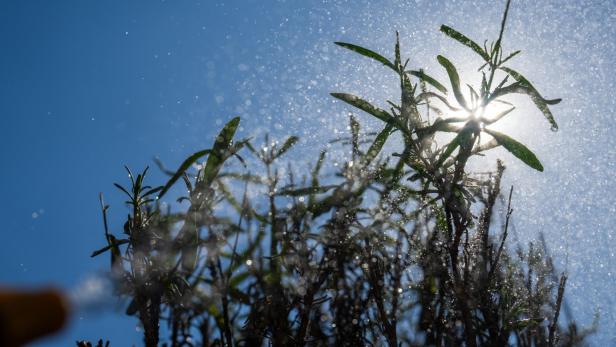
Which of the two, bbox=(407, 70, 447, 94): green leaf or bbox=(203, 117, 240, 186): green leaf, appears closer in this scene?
bbox=(203, 117, 240, 186): green leaf

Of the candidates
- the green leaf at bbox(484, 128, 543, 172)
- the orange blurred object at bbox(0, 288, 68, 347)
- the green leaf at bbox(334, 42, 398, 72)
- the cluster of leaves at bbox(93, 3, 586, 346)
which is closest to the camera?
the orange blurred object at bbox(0, 288, 68, 347)

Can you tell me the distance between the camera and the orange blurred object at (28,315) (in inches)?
15.8

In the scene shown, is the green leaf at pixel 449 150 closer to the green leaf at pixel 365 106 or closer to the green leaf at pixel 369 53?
the green leaf at pixel 365 106

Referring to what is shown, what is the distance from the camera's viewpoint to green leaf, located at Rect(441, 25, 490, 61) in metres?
2.66

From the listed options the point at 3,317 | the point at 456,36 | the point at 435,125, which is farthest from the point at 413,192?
the point at 3,317

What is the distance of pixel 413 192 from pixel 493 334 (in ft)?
2.90

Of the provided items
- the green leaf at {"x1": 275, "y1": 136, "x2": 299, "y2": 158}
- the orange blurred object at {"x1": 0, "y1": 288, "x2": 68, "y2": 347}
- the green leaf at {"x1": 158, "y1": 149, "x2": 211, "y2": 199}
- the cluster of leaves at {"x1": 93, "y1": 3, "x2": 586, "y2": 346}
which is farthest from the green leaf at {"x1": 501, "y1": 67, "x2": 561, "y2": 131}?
the orange blurred object at {"x1": 0, "y1": 288, "x2": 68, "y2": 347}

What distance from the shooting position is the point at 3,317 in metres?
0.40

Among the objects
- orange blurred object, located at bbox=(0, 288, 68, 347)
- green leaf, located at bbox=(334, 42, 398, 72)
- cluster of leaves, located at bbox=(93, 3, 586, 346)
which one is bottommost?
orange blurred object, located at bbox=(0, 288, 68, 347)

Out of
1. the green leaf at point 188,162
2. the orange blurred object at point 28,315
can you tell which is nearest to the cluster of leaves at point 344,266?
the green leaf at point 188,162

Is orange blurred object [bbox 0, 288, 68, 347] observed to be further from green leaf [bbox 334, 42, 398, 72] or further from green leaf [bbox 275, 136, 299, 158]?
green leaf [bbox 334, 42, 398, 72]

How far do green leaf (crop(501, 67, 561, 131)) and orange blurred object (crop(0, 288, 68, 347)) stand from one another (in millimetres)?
2523

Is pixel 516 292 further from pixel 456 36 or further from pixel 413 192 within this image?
pixel 456 36

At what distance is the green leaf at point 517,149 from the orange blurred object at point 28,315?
2.41 metres
